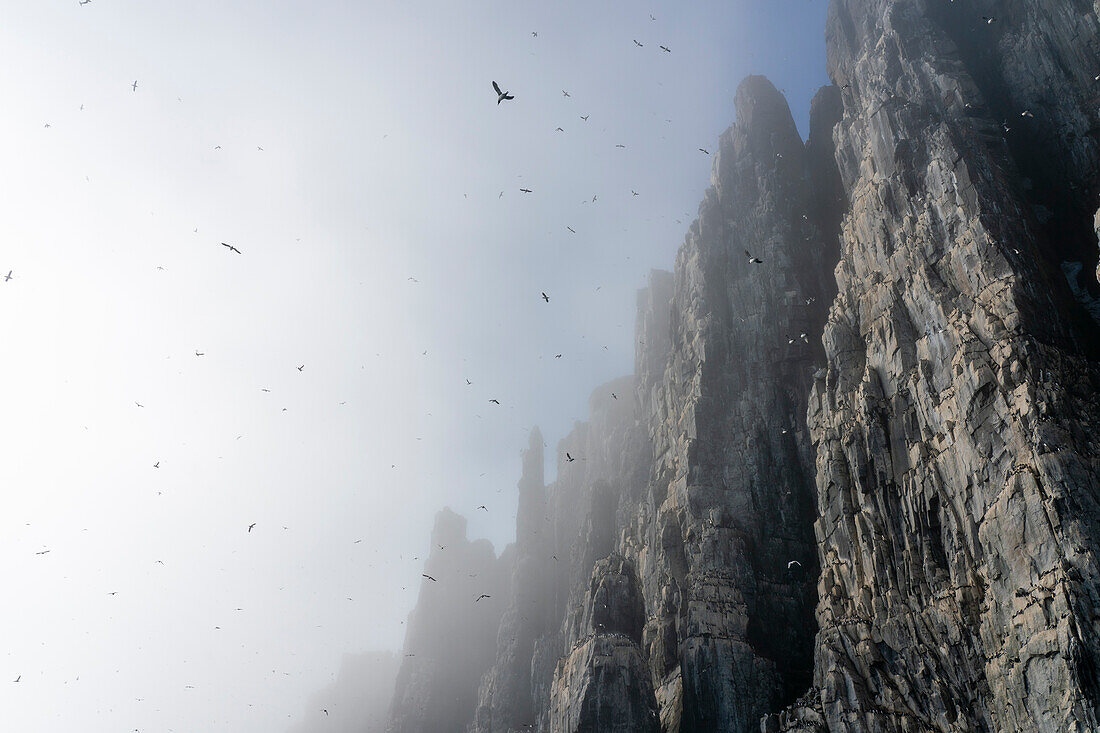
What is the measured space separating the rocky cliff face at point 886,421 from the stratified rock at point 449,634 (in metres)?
34.6

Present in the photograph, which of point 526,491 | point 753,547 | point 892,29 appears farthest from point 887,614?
point 526,491

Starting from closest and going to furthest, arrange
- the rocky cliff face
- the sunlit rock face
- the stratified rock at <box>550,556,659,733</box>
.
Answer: the sunlit rock face → the rocky cliff face → the stratified rock at <box>550,556,659,733</box>

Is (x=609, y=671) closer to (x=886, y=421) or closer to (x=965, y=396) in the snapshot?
(x=886, y=421)

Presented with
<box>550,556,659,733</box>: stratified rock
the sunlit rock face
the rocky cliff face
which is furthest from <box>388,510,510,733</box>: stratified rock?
the sunlit rock face

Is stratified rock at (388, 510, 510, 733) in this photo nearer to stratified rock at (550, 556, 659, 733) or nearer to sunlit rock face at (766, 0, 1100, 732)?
stratified rock at (550, 556, 659, 733)

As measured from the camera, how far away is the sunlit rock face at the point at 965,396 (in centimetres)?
3681

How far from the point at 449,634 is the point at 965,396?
109 m

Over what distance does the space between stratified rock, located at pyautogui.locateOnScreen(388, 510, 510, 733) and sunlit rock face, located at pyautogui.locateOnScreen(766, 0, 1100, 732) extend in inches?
3310

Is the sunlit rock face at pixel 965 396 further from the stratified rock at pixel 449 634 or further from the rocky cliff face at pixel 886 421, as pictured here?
the stratified rock at pixel 449 634

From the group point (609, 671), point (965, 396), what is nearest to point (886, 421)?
point (965, 396)

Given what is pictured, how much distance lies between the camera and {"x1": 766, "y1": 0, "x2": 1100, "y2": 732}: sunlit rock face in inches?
1449

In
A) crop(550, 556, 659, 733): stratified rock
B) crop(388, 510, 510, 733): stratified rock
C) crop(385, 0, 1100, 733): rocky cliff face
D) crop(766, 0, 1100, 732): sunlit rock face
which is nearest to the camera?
crop(766, 0, 1100, 732): sunlit rock face

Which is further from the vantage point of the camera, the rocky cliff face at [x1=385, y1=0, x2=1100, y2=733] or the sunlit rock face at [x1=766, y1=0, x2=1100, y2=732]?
the rocky cliff face at [x1=385, y1=0, x2=1100, y2=733]

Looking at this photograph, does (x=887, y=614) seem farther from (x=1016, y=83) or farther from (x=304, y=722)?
(x=304, y=722)
